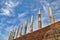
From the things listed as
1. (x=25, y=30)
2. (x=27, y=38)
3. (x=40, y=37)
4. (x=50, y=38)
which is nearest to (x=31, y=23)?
(x=25, y=30)

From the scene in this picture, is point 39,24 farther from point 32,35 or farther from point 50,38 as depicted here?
point 50,38

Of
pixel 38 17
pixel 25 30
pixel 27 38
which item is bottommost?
pixel 27 38

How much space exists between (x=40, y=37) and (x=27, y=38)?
291 cm

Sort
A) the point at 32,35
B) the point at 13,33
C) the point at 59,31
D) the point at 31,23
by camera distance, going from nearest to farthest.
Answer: the point at 59,31 < the point at 32,35 < the point at 31,23 < the point at 13,33

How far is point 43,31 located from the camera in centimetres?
1286

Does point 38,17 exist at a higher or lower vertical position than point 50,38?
higher

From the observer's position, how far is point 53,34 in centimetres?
→ 1150

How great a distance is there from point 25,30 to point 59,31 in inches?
300

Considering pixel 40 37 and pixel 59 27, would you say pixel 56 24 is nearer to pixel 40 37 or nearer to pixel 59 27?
pixel 59 27

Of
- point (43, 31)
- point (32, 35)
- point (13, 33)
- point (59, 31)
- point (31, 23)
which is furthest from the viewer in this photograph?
point (13, 33)

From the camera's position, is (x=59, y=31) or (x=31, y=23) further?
(x=31, y=23)

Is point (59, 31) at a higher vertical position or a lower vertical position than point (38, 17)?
lower

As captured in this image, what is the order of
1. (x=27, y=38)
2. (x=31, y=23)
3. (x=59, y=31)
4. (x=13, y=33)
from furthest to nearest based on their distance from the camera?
(x=13, y=33)
(x=31, y=23)
(x=27, y=38)
(x=59, y=31)

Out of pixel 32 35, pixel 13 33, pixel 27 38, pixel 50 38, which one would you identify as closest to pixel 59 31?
pixel 50 38
